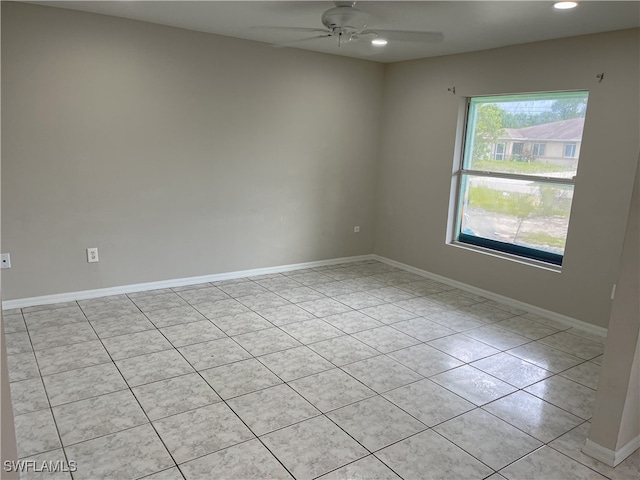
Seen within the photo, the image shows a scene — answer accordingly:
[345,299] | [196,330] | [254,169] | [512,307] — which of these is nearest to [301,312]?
[345,299]

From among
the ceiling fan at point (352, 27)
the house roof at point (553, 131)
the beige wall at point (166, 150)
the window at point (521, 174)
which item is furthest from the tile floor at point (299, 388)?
the ceiling fan at point (352, 27)

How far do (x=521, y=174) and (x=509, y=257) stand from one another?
770 millimetres

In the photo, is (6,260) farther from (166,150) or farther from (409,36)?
(409,36)

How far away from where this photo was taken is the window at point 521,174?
3.80m

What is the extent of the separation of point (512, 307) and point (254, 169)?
9.19ft

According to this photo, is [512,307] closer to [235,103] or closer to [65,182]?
[235,103]

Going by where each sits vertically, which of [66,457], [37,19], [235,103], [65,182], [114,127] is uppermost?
[37,19]

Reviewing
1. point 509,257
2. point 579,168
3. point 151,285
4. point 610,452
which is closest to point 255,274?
point 151,285

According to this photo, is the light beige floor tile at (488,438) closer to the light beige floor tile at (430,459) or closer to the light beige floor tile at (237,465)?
the light beige floor tile at (430,459)

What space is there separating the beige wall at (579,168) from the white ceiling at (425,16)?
23 centimetres

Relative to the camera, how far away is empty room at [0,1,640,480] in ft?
7.11

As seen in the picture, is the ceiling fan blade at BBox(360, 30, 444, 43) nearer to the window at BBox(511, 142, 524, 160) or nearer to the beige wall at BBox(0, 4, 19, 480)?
the window at BBox(511, 142, 524, 160)

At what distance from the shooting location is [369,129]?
5.33m

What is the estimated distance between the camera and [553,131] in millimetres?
3867
